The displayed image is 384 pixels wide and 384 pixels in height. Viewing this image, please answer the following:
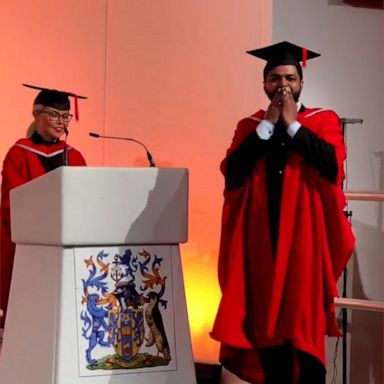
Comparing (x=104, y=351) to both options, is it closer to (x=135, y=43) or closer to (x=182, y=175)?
(x=182, y=175)

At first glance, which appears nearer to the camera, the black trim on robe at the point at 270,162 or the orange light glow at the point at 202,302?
the black trim on robe at the point at 270,162

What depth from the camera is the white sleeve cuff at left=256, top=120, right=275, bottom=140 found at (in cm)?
216

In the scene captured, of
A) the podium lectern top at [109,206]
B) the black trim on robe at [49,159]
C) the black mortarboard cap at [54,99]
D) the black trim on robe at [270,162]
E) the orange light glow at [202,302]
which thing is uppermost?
the black mortarboard cap at [54,99]

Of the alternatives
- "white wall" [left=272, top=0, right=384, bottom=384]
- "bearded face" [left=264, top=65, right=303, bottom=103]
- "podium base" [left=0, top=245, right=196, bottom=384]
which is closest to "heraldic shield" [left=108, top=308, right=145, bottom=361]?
"podium base" [left=0, top=245, right=196, bottom=384]

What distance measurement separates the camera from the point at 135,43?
357 centimetres

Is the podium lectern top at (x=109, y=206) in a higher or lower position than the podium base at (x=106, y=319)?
higher

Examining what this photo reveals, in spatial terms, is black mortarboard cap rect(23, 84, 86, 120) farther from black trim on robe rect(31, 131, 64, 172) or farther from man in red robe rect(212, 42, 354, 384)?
man in red robe rect(212, 42, 354, 384)

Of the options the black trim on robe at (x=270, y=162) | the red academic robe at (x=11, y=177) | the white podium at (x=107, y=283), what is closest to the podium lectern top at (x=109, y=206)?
the white podium at (x=107, y=283)

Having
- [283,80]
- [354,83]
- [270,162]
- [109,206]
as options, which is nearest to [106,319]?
[109,206]

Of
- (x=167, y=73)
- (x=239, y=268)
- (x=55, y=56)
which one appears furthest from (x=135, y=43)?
(x=239, y=268)

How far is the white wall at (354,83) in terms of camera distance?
3.24 meters

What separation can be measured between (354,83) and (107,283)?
1.99 metres

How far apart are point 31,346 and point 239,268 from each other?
0.75 meters

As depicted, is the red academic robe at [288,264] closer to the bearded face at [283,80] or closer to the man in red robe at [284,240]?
the man in red robe at [284,240]
